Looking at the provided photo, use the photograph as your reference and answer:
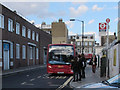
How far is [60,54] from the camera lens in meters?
20.4

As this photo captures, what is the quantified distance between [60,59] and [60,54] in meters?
0.47

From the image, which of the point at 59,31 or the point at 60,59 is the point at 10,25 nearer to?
the point at 60,59

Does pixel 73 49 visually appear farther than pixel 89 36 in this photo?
No

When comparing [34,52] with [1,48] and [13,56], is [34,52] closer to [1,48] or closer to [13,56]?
[13,56]

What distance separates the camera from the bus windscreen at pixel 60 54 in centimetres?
2014

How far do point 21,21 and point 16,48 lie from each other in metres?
5.04

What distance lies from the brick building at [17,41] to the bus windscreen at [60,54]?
409 inches

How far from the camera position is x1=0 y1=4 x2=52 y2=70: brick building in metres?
29.6

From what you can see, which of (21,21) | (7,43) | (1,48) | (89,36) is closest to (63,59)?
(1,48)

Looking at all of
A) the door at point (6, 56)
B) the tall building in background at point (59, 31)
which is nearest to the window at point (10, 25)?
the door at point (6, 56)

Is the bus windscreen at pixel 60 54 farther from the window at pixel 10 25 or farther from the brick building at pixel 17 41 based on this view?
the window at pixel 10 25

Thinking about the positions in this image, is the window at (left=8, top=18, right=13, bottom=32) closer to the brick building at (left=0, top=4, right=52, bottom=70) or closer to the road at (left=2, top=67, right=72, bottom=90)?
the brick building at (left=0, top=4, right=52, bottom=70)

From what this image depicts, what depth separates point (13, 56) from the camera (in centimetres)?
3362

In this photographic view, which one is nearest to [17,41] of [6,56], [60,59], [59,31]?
[6,56]
